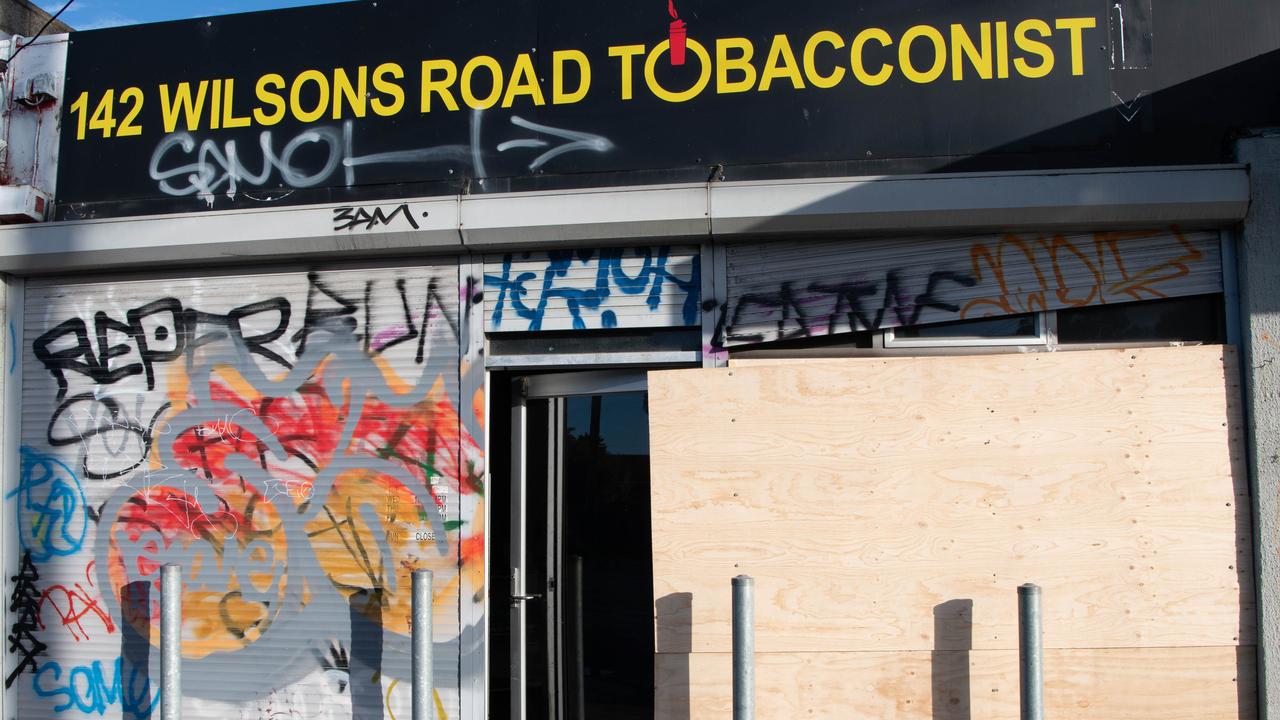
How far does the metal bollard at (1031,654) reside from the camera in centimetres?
449

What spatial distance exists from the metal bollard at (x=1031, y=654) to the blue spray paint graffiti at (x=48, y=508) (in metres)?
5.17

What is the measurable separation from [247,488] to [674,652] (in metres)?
2.60

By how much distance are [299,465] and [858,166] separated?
11.5 feet

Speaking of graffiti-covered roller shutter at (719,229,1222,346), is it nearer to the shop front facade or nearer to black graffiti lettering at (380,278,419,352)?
the shop front facade

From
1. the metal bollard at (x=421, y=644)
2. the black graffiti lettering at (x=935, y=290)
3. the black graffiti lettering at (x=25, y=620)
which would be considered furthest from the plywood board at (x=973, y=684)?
the black graffiti lettering at (x=25, y=620)

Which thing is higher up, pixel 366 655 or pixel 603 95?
pixel 603 95

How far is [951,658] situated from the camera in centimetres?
494

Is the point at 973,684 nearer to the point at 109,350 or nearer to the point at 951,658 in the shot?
the point at 951,658

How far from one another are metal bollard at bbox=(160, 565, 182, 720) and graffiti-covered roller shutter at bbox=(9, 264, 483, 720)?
1.42 feet

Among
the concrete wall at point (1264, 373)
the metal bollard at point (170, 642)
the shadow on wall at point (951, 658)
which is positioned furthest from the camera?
the metal bollard at point (170, 642)

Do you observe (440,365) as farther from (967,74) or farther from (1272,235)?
(1272,235)

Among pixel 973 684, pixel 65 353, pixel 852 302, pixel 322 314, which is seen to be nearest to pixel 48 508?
pixel 65 353

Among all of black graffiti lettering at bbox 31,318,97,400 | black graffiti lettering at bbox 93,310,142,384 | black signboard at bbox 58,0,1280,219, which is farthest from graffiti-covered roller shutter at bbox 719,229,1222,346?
black graffiti lettering at bbox 31,318,97,400

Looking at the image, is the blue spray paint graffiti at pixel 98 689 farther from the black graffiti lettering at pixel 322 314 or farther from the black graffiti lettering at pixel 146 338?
the black graffiti lettering at pixel 322 314
